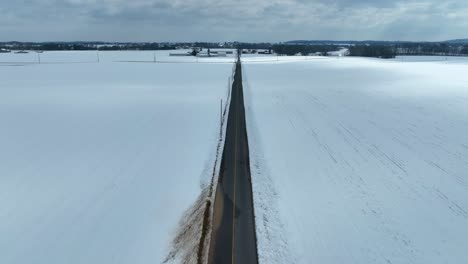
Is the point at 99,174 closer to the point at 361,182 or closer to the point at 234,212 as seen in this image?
the point at 234,212

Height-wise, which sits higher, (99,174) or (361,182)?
(99,174)

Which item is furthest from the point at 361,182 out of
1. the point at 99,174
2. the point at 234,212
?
the point at 99,174

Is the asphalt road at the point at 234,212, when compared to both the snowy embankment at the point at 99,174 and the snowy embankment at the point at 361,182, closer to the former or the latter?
the snowy embankment at the point at 361,182

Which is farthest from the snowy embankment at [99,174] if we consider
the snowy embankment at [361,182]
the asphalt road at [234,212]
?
the snowy embankment at [361,182]

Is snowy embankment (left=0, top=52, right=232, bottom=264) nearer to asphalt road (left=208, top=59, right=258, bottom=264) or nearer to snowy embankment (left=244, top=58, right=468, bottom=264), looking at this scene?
asphalt road (left=208, top=59, right=258, bottom=264)

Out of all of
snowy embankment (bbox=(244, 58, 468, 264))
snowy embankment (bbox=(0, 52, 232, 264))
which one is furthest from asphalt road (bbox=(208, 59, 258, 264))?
snowy embankment (bbox=(0, 52, 232, 264))

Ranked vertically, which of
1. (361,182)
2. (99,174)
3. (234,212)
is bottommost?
(361,182)

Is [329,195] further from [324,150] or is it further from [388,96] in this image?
[388,96]
